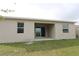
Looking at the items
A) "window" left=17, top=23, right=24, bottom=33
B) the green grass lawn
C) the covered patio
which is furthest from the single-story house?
the green grass lawn

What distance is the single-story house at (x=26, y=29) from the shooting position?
20766 mm

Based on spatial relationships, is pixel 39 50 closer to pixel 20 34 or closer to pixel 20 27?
pixel 20 34

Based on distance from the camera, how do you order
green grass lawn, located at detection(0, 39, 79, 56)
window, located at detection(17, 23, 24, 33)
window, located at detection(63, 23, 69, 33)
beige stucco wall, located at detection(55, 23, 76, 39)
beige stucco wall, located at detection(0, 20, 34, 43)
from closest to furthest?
green grass lawn, located at detection(0, 39, 79, 56)
beige stucco wall, located at detection(0, 20, 34, 43)
window, located at detection(17, 23, 24, 33)
beige stucco wall, located at detection(55, 23, 76, 39)
window, located at detection(63, 23, 69, 33)

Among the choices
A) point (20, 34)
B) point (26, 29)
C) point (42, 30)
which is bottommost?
point (20, 34)

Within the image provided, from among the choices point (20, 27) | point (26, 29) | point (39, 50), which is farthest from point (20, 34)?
point (39, 50)

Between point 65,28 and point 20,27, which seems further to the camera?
point 65,28

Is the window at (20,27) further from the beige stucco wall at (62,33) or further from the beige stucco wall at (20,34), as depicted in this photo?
the beige stucco wall at (62,33)

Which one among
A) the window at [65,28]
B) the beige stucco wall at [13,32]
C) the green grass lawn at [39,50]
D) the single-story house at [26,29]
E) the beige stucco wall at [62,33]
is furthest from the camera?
the window at [65,28]

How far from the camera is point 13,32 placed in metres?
21.3

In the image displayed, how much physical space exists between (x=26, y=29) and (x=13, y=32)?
1.99 meters

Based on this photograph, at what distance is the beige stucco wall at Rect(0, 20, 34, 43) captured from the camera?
20.6m

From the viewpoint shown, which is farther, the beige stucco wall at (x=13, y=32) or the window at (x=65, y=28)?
the window at (x=65, y=28)

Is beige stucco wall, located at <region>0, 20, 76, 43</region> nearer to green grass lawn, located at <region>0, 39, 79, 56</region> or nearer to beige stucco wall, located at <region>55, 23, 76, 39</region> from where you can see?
beige stucco wall, located at <region>55, 23, 76, 39</region>

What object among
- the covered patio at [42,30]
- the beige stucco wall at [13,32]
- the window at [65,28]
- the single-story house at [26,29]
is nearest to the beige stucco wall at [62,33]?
the single-story house at [26,29]
